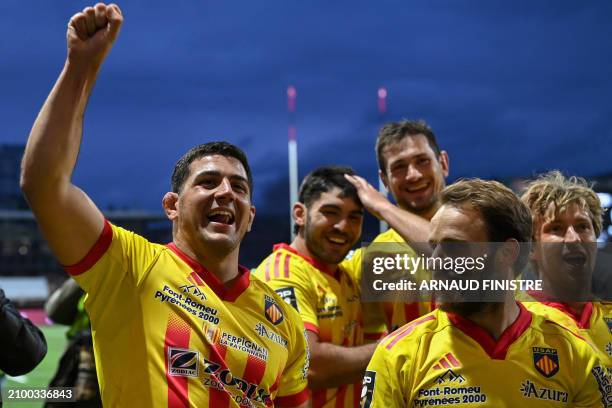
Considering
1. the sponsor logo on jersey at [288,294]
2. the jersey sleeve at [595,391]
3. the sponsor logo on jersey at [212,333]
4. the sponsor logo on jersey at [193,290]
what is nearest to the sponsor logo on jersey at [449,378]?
the jersey sleeve at [595,391]

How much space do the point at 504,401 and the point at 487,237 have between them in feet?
1.75

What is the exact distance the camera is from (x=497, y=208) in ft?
7.66

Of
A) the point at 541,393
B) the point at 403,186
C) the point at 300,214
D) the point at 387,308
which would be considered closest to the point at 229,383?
the point at 541,393

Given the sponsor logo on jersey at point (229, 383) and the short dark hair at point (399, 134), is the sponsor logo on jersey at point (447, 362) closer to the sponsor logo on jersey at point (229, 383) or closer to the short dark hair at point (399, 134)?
the sponsor logo on jersey at point (229, 383)

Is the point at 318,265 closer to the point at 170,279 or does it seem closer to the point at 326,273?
the point at 326,273

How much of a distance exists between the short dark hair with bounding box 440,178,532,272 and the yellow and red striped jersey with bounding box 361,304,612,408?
0.30 metres

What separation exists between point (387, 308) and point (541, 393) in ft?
5.43

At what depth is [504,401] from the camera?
2.21m

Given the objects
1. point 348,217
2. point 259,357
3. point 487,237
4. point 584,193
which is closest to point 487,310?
point 487,237

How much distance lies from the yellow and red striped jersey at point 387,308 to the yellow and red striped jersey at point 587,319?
792mm

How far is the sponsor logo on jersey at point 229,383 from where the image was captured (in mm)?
2375

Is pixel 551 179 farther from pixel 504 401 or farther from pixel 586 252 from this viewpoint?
pixel 504 401

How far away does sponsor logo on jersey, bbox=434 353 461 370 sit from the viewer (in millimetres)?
2258

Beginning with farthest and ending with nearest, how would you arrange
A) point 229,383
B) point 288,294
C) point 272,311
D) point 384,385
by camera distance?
point 288,294 → point 272,311 → point 229,383 → point 384,385
